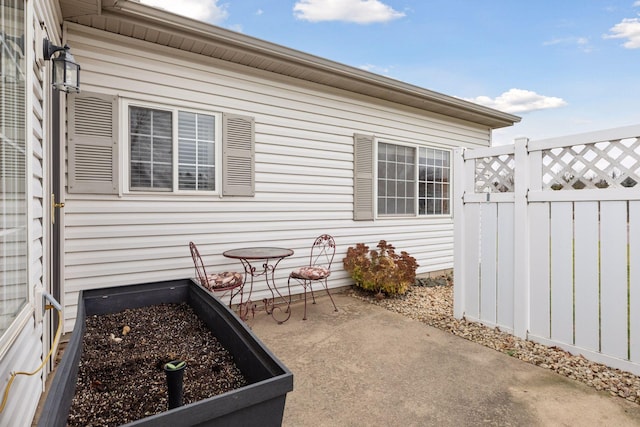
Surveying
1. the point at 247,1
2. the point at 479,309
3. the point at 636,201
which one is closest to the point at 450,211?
the point at 479,309

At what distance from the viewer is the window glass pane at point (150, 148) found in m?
3.44

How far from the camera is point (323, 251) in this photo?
473 cm

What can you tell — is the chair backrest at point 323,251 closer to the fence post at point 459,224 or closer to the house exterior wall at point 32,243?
the fence post at point 459,224

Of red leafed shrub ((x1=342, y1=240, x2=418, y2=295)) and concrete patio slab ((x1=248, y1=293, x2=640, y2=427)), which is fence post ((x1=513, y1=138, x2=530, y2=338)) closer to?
concrete patio slab ((x1=248, y1=293, x2=640, y2=427))

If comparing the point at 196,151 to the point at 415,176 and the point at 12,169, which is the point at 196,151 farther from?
the point at 415,176

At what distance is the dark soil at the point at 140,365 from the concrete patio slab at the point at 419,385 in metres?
0.83

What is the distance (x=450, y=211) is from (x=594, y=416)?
182 inches

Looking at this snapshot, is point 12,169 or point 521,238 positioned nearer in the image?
point 12,169

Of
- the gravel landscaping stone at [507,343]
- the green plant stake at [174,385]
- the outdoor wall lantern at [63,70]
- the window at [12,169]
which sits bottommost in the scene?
the gravel landscaping stone at [507,343]

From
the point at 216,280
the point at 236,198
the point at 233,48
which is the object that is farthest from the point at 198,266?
the point at 233,48

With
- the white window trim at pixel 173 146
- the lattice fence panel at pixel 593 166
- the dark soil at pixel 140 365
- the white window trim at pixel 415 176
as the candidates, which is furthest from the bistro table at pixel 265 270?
the lattice fence panel at pixel 593 166

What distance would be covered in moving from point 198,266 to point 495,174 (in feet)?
10.6

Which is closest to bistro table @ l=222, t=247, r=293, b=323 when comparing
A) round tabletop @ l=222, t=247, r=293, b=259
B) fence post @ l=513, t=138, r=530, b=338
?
round tabletop @ l=222, t=247, r=293, b=259

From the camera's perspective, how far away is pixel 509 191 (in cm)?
319
